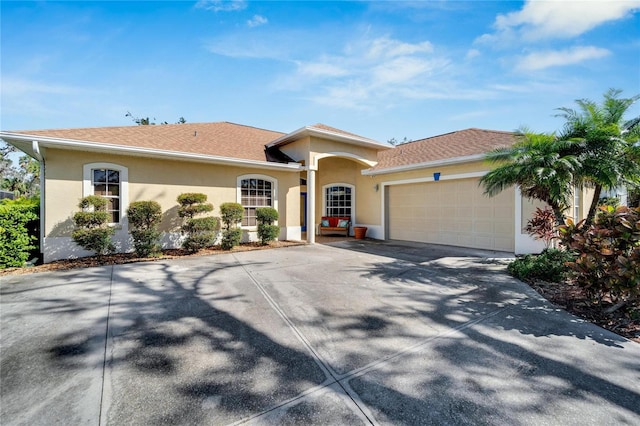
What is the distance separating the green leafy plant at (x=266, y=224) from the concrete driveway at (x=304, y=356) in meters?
4.82

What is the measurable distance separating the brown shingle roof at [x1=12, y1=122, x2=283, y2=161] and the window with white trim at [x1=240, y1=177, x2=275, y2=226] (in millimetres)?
1020

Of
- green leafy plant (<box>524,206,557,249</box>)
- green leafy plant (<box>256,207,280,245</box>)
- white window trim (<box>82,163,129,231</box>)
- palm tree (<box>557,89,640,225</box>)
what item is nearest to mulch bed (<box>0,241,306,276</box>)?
green leafy plant (<box>256,207,280,245</box>)

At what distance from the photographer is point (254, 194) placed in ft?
37.1

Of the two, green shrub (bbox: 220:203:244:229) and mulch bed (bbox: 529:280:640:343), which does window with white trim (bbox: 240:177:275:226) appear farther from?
mulch bed (bbox: 529:280:640:343)

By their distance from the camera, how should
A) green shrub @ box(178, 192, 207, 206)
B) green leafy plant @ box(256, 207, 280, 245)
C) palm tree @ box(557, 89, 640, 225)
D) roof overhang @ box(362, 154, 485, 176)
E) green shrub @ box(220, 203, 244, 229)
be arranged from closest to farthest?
1. palm tree @ box(557, 89, 640, 225)
2. green shrub @ box(178, 192, 207, 206)
3. roof overhang @ box(362, 154, 485, 176)
4. green shrub @ box(220, 203, 244, 229)
5. green leafy plant @ box(256, 207, 280, 245)

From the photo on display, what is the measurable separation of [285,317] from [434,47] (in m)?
8.26

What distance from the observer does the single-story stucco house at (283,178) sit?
7.79m

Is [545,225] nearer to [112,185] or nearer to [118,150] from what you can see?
[118,150]

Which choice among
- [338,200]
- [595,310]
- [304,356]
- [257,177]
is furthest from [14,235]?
[595,310]

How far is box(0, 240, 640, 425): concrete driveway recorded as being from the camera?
2189mm

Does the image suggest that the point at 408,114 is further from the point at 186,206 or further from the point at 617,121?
the point at 186,206

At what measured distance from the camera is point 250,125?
1579cm

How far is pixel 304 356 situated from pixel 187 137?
1074 cm

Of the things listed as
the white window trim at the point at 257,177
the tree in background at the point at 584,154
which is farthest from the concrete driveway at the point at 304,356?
the white window trim at the point at 257,177
